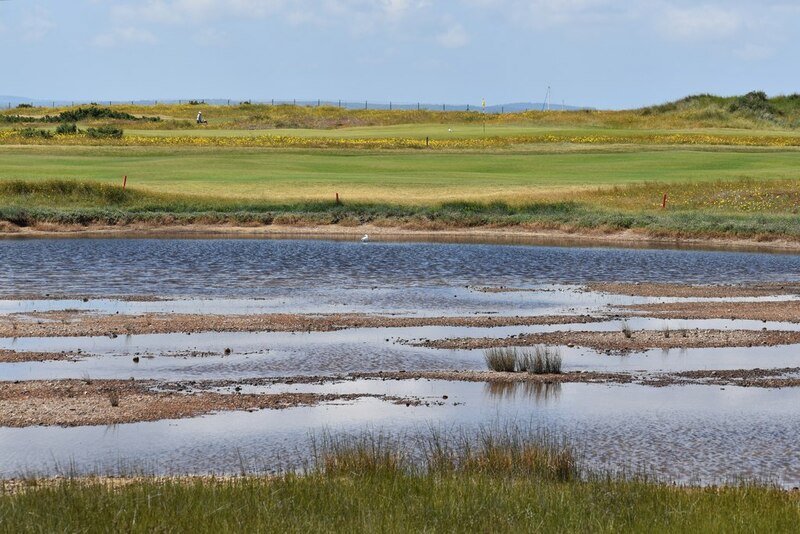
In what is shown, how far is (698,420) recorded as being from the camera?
20.2 metres

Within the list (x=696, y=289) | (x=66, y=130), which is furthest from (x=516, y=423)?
(x=66, y=130)

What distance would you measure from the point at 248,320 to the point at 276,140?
229ft

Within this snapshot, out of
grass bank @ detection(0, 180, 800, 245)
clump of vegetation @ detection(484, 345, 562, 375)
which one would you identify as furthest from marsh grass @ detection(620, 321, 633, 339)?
grass bank @ detection(0, 180, 800, 245)

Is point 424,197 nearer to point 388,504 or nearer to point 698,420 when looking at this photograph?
point 698,420

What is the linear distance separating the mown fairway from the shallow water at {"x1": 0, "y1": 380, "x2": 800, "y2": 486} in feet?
133

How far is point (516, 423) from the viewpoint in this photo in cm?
1955

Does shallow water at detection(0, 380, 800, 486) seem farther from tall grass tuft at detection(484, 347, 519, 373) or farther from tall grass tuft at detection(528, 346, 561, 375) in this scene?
tall grass tuft at detection(484, 347, 519, 373)

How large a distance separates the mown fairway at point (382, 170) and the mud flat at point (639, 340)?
110ft

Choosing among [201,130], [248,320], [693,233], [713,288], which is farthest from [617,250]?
[201,130]

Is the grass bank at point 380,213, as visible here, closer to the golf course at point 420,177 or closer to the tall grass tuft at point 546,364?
the golf course at point 420,177

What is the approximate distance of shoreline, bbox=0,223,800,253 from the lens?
174 ft

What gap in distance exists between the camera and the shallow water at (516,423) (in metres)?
17.0

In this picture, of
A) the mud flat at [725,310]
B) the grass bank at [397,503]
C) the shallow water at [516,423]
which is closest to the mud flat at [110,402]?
the shallow water at [516,423]

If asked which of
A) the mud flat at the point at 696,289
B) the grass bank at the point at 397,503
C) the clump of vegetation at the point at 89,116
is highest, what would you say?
the clump of vegetation at the point at 89,116
